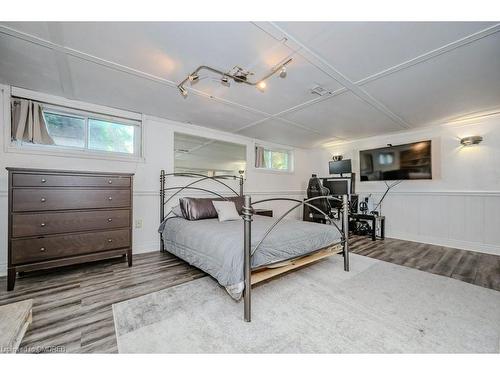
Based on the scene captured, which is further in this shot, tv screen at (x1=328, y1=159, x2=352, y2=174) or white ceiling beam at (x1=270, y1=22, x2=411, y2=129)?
tv screen at (x1=328, y1=159, x2=352, y2=174)

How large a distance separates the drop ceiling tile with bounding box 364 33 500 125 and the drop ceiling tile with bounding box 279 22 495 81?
0.30 meters

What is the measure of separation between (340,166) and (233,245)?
439 cm

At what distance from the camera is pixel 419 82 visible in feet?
8.01

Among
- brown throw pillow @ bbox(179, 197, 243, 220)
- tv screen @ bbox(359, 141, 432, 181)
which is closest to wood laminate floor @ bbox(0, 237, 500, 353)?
brown throw pillow @ bbox(179, 197, 243, 220)

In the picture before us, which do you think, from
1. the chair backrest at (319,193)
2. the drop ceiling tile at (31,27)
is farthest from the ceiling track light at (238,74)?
the chair backrest at (319,193)

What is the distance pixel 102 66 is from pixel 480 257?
19.0ft

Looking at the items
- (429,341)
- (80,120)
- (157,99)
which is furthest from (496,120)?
(80,120)

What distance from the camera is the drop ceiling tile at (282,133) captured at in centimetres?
407

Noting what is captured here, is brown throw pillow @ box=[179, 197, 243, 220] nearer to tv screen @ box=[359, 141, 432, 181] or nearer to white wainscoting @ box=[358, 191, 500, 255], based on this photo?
tv screen @ box=[359, 141, 432, 181]

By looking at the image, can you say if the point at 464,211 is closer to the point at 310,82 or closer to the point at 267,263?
the point at 310,82

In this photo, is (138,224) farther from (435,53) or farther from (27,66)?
(435,53)

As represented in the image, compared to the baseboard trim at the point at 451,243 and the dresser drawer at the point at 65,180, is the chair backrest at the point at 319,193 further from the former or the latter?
the dresser drawer at the point at 65,180

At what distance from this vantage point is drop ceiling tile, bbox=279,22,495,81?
1597 mm

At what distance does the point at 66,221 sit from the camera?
A: 2.35 metres
